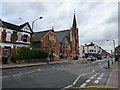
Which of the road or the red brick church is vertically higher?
the red brick church

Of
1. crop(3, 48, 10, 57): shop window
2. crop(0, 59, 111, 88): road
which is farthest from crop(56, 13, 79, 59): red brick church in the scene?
crop(0, 59, 111, 88): road

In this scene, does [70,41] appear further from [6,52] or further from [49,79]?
[49,79]

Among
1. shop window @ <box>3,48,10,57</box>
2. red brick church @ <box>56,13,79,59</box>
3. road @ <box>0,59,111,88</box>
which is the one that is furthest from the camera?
red brick church @ <box>56,13,79,59</box>

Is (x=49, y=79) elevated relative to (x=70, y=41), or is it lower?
lower

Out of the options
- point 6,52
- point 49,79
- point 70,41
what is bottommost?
point 49,79

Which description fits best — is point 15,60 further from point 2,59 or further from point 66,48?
point 66,48

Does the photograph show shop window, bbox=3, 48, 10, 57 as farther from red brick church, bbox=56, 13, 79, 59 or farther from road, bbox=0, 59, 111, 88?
red brick church, bbox=56, 13, 79, 59

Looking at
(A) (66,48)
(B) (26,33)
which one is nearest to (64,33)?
(A) (66,48)

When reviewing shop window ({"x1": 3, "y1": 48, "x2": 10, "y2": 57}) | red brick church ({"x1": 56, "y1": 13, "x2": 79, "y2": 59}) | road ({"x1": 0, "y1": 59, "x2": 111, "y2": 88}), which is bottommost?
road ({"x1": 0, "y1": 59, "x2": 111, "y2": 88})

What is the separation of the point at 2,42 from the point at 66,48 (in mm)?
36375

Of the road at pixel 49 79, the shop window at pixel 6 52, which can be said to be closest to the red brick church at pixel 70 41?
the shop window at pixel 6 52

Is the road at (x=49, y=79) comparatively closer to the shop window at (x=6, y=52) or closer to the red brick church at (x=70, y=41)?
the shop window at (x=6, y=52)

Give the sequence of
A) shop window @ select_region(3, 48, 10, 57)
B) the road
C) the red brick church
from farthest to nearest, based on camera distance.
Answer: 1. the red brick church
2. shop window @ select_region(3, 48, 10, 57)
3. the road

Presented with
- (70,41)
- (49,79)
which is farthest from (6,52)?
(70,41)
